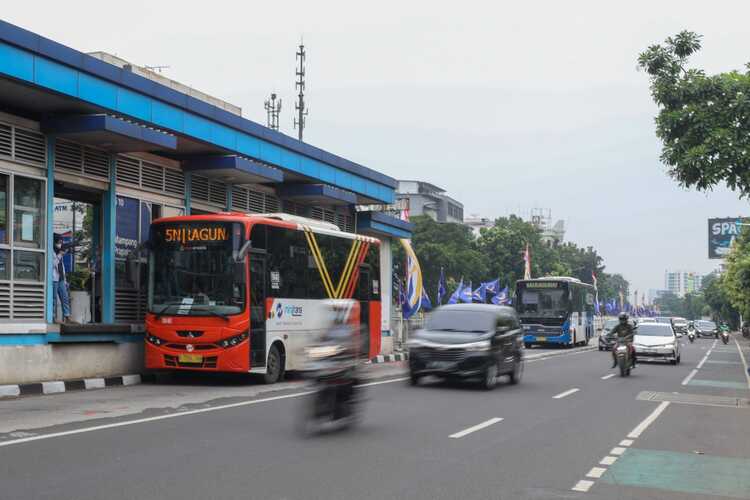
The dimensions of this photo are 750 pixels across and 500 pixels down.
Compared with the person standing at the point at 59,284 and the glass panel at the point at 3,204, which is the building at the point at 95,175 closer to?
the glass panel at the point at 3,204

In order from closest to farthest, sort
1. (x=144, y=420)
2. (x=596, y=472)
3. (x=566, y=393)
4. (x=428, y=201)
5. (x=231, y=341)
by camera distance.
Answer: (x=596, y=472) < (x=144, y=420) < (x=231, y=341) < (x=566, y=393) < (x=428, y=201)

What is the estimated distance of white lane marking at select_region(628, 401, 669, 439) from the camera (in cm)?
1242

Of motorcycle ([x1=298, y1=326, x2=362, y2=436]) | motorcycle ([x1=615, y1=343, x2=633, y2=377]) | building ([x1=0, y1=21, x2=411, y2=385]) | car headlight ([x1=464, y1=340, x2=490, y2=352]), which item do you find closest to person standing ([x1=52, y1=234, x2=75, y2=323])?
building ([x1=0, y1=21, x2=411, y2=385])

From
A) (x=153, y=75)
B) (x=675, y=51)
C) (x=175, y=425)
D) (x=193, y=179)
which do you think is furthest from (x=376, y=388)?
(x=153, y=75)

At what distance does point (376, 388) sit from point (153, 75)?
1031 inches

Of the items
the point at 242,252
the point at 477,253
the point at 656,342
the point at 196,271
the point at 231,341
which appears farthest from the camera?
the point at 477,253

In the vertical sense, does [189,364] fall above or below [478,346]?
below

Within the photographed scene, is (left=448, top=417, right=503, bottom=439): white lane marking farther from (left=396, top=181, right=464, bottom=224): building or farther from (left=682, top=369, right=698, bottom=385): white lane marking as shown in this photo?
(left=396, top=181, right=464, bottom=224): building

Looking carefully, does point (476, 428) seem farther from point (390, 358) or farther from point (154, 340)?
point (390, 358)

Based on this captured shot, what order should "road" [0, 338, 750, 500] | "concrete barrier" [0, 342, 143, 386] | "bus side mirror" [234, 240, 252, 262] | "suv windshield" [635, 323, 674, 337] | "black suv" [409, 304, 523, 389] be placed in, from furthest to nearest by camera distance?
1. "suv windshield" [635, 323, 674, 337]
2. "black suv" [409, 304, 523, 389]
3. "bus side mirror" [234, 240, 252, 262]
4. "concrete barrier" [0, 342, 143, 386]
5. "road" [0, 338, 750, 500]

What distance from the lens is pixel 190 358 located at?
18.4m

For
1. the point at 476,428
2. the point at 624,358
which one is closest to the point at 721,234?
the point at 624,358

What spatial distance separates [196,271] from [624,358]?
39.0 feet

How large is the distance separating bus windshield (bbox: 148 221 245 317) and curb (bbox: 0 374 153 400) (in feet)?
5.92
